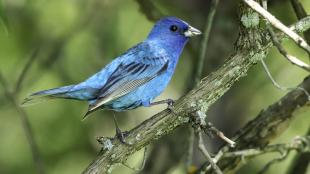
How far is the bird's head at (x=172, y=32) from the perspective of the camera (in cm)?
550

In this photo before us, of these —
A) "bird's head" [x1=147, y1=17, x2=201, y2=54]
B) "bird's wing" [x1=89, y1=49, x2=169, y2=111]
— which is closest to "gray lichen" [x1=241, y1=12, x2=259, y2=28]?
"bird's wing" [x1=89, y1=49, x2=169, y2=111]

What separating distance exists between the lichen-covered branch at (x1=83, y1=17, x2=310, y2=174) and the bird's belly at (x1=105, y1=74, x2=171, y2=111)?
97 centimetres

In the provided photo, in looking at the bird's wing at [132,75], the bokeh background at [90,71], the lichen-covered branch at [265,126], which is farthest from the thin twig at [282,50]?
the bokeh background at [90,71]

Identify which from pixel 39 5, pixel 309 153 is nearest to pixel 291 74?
pixel 309 153

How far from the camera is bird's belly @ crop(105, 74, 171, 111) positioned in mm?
4883

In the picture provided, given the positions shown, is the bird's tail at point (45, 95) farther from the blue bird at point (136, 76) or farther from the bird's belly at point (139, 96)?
the bird's belly at point (139, 96)

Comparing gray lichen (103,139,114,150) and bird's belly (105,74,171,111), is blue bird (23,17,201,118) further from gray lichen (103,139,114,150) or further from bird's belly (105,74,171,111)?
gray lichen (103,139,114,150)

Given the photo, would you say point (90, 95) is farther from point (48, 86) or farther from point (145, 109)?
point (145, 109)

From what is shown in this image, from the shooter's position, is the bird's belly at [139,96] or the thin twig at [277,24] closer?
the thin twig at [277,24]

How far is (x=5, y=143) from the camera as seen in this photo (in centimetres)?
662

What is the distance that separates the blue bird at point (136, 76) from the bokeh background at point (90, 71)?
20.5 inches

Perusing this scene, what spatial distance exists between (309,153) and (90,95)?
5.74 feet

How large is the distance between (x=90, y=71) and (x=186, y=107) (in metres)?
2.88

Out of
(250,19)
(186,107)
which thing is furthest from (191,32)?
(250,19)
